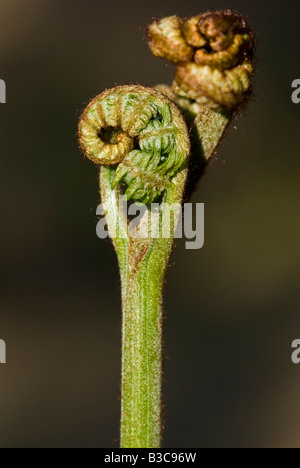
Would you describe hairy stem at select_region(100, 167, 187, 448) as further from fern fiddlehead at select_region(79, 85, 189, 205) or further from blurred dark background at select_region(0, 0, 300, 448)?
blurred dark background at select_region(0, 0, 300, 448)

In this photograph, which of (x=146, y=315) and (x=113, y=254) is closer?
(x=146, y=315)

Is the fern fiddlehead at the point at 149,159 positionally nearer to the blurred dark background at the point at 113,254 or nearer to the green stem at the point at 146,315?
the green stem at the point at 146,315

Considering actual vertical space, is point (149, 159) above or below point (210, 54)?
below

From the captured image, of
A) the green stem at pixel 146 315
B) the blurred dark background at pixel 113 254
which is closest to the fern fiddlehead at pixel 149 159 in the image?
the green stem at pixel 146 315

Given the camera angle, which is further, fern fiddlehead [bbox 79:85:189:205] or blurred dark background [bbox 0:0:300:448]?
blurred dark background [bbox 0:0:300:448]

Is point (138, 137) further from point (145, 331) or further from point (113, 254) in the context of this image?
point (113, 254)

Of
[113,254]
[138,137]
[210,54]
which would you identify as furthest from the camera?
[113,254]

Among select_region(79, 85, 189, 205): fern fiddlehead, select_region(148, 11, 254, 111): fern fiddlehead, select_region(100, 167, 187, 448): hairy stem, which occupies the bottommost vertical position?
select_region(100, 167, 187, 448): hairy stem

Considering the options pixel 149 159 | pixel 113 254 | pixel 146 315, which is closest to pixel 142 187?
pixel 149 159

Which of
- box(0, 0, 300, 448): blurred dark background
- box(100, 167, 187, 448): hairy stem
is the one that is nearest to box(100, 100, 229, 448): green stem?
box(100, 167, 187, 448): hairy stem
